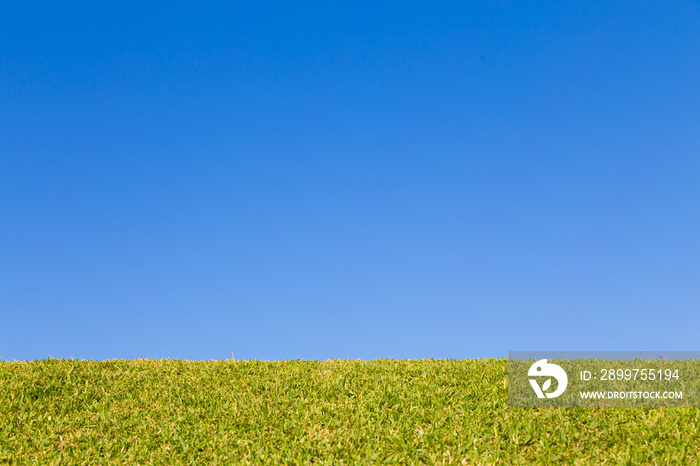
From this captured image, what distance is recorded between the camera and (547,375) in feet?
36.4

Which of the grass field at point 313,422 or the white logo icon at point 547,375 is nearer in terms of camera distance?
the grass field at point 313,422

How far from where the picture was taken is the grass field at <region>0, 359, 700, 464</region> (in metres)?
8.37

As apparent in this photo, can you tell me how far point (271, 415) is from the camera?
967cm

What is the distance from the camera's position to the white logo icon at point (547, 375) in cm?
1023

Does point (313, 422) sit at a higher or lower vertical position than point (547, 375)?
lower

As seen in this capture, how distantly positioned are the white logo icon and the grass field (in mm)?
578

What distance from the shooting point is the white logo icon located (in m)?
A: 10.2

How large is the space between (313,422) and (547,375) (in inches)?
184

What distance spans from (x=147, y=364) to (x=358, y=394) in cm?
524

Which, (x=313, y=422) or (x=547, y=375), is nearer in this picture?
(x=313, y=422)

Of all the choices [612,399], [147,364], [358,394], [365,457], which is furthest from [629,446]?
[147,364]

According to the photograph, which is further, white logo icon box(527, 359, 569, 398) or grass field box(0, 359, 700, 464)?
white logo icon box(527, 359, 569, 398)

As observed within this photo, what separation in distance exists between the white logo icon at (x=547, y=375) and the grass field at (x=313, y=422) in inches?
22.8

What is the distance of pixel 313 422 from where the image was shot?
938 centimetres
